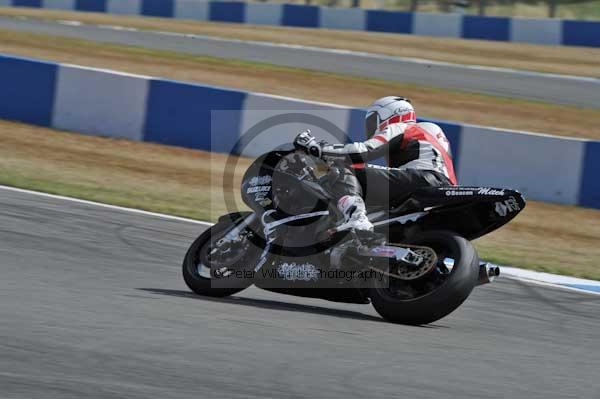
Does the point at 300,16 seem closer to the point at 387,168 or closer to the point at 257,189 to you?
the point at 257,189

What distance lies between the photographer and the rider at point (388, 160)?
6.44 meters

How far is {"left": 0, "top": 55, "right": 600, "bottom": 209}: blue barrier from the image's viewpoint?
472 inches

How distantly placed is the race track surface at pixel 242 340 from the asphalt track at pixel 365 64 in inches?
461

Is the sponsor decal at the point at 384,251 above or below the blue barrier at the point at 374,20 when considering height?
below

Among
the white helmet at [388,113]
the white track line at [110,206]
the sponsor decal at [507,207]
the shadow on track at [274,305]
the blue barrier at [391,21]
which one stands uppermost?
the blue barrier at [391,21]

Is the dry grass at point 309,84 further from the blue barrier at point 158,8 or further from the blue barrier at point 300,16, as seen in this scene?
the blue barrier at point 158,8

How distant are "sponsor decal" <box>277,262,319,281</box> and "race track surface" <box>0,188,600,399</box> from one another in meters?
0.23

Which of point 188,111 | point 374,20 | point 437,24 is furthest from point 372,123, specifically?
point 374,20

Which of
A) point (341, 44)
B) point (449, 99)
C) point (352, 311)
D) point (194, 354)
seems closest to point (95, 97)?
point (449, 99)

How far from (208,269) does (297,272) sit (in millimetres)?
745

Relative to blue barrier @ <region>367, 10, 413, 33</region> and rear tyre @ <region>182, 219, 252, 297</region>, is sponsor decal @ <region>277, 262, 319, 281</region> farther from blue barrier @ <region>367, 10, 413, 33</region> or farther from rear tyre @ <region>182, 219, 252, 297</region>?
blue barrier @ <region>367, 10, 413, 33</region>

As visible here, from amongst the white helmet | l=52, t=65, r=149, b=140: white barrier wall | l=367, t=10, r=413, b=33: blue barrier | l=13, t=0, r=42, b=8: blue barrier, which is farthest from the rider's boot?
l=13, t=0, r=42, b=8: blue barrier

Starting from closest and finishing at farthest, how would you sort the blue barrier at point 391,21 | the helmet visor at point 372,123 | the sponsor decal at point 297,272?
the sponsor decal at point 297,272 < the helmet visor at point 372,123 < the blue barrier at point 391,21

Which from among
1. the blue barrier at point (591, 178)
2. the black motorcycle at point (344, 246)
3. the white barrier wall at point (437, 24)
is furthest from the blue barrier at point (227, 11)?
the black motorcycle at point (344, 246)
